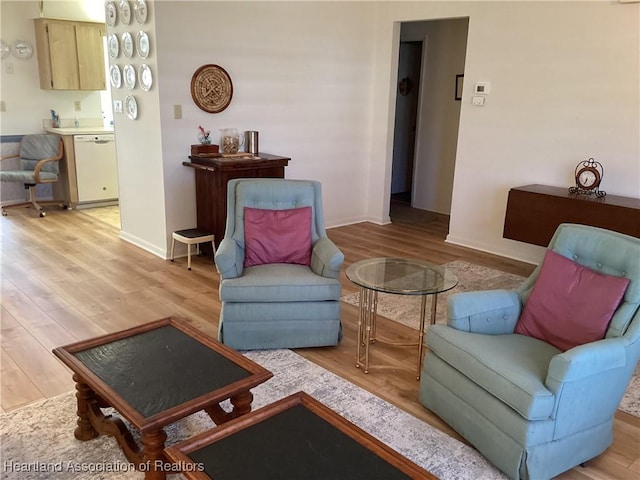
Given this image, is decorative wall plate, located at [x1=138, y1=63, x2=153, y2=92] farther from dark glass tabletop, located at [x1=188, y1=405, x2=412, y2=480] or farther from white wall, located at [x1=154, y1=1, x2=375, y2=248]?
dark glass tabletop, located at [x1=188, y1=405, x2=412, y2=480]

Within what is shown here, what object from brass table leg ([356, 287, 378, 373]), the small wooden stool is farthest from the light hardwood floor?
the small wooden stool

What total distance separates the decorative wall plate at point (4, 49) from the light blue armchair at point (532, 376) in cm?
634

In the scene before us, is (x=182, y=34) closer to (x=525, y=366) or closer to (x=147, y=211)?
(x=147, y=211)

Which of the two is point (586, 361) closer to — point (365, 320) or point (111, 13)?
point (365, 320)

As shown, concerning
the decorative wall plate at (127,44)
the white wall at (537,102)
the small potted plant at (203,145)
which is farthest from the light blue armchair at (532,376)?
the decorative wall plate at (127,44)

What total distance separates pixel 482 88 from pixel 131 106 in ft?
10.8

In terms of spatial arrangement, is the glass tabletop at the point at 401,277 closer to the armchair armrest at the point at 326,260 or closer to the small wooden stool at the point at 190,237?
the armchair armrest at the point at 326,260

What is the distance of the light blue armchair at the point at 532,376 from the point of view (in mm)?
2068

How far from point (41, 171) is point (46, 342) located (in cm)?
393

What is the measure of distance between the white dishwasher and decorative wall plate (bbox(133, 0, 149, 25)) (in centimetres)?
251

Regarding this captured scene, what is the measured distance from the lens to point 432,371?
2.55 m

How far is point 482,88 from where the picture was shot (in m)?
5.19

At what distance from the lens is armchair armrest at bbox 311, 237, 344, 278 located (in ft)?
10.4

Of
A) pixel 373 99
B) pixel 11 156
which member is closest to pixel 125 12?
pixel 373 99
